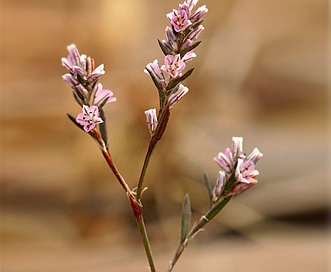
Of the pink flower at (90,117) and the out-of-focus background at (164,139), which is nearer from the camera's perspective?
the pink flower at (90,117)

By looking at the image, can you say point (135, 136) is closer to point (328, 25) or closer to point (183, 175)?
point (183, 175)

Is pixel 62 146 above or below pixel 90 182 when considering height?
above

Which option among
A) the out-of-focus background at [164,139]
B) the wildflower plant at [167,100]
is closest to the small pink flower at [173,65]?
the wildflower plant at [167,100]

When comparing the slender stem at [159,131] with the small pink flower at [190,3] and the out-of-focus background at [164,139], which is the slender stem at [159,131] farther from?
the out-of-focus background at [164,139]

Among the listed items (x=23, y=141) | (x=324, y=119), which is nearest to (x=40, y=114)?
(x=23, y=141)

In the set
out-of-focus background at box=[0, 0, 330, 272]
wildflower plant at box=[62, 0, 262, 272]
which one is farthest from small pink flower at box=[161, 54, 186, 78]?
out-of-focus background at box=[0, 0, 330, 272]

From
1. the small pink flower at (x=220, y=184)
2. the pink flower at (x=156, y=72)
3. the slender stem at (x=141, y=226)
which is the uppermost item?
the pink flower at (x=156, y=72)
